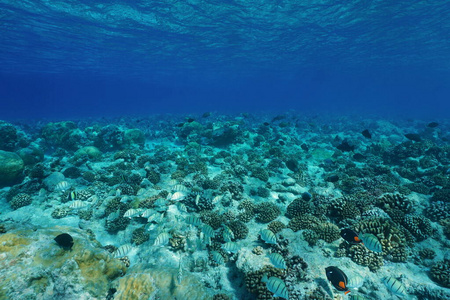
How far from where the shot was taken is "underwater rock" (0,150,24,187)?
10.2m

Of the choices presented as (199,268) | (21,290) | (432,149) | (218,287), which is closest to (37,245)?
(21,290)

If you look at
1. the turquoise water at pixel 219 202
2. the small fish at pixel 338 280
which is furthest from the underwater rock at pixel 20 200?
the small fish at pixel 338 280

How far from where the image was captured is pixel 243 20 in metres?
26.7

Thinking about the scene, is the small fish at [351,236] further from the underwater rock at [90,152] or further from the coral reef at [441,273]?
the underwater rock at [90,152]

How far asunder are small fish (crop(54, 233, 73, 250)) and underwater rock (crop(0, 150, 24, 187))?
29.3ft

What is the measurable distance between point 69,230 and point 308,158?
15.7 metres

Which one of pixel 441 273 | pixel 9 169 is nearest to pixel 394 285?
pixel 441 273

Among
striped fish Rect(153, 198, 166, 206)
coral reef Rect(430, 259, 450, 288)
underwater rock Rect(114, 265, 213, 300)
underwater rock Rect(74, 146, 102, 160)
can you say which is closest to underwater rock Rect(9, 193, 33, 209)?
underwater rock Rect(74, 146, 102, 160)

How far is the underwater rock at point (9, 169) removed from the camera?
1020cm

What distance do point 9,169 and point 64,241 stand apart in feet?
30.1

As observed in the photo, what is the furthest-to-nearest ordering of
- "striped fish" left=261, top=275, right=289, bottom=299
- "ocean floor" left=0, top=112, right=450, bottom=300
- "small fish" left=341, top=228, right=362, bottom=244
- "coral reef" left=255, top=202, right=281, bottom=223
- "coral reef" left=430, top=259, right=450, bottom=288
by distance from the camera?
"coral reef" left=255, top=202, right=281, bottom=223 → "coral reef" left=430, top=259, right=450, bottom=288 → "ocean floor" left=0, top=112, right=450, bottom=300 → "small fish" left=341, top=228, right=362, bottom=244 → "striped fish" left=261, top=275, right=289, bottom=299

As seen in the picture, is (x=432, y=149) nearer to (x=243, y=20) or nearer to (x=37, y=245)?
(x=37, y=245)

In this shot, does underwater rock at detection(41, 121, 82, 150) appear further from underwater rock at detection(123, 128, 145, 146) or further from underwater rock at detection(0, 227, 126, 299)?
underwater rock at detection(0, 227, 126, 299)

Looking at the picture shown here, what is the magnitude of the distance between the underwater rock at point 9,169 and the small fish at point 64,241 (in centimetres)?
892
